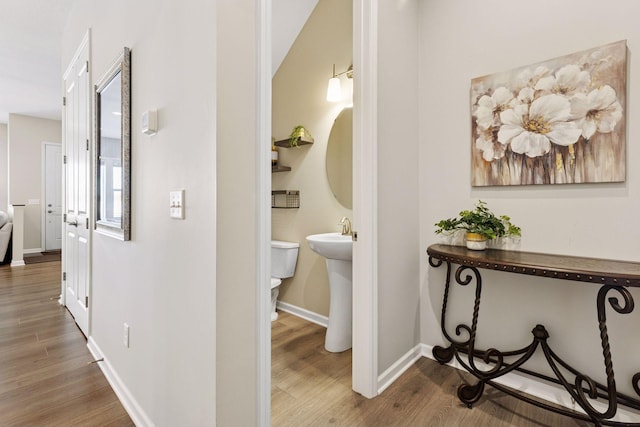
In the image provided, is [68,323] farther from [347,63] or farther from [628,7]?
[628,7]

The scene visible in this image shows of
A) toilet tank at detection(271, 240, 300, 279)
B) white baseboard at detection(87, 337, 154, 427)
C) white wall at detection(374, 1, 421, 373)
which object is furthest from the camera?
toilet tank at detection(271, 240, 300, 279)

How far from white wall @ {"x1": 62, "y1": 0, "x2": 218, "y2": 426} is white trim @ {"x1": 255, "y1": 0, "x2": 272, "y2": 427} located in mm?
98

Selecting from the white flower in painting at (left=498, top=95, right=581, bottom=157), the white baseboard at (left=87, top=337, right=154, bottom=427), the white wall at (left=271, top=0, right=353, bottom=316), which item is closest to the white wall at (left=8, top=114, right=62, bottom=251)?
the white baseboard at (left=87, top=337, right=154, bottom=427)

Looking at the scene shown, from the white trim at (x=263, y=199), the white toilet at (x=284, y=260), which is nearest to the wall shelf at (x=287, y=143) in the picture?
the white toilet at (x=284, y=260)

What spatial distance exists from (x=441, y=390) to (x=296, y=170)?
84.8 inches

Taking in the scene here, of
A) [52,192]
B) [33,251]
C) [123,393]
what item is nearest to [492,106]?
[123,393]

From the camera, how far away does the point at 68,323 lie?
9.40 feet

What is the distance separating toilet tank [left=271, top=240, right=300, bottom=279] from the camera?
3046 mm

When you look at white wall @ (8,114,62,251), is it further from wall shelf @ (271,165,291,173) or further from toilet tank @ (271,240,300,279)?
toilet tank @ (271,240,300,279)

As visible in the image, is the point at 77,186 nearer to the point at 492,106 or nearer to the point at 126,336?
the point at 126,336

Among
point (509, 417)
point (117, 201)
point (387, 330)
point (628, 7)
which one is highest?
point (628, 7)

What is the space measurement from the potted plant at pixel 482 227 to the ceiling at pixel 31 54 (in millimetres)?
3746

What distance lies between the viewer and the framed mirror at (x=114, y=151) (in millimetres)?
1669

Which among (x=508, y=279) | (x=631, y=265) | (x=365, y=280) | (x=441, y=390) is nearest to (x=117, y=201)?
(x=365, y=280)
